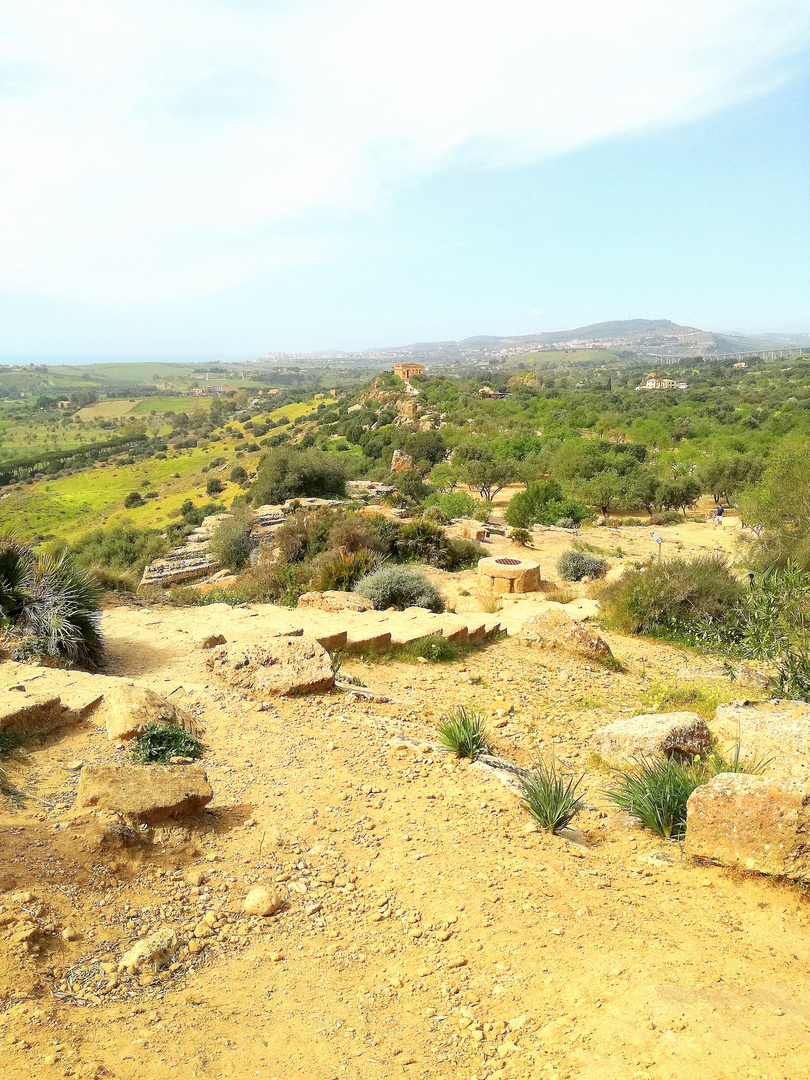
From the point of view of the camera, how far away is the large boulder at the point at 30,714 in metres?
5.96

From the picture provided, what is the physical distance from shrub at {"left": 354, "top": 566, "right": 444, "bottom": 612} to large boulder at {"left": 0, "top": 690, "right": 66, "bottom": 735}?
6940 millimetres

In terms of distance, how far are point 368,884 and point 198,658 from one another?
5.70m

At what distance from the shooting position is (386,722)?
23.1 feet

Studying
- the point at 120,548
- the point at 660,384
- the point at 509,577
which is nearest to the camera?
the point at 509,577

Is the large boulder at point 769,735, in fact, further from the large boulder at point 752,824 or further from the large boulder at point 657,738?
the large boulder at point 752,824

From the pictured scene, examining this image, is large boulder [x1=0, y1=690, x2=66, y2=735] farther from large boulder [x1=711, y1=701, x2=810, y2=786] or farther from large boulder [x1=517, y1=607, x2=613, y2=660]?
large boulder [x1=517, y1=607, x2=613, y2=660]

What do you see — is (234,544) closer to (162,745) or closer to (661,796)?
(162,745)

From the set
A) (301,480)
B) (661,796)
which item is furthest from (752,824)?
(301,480)

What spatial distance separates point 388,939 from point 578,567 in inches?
572

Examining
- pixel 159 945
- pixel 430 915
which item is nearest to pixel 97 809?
pixel 159 945

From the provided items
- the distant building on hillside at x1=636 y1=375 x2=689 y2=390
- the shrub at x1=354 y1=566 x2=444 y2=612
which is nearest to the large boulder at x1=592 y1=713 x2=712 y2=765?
the shrub at x1=354 y1=566 x2=444 y2=612

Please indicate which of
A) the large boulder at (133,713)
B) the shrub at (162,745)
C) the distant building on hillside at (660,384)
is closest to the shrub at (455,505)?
the large boulder at (133,713)

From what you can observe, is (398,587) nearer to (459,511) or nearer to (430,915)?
(430,915)

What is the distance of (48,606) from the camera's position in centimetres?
892
